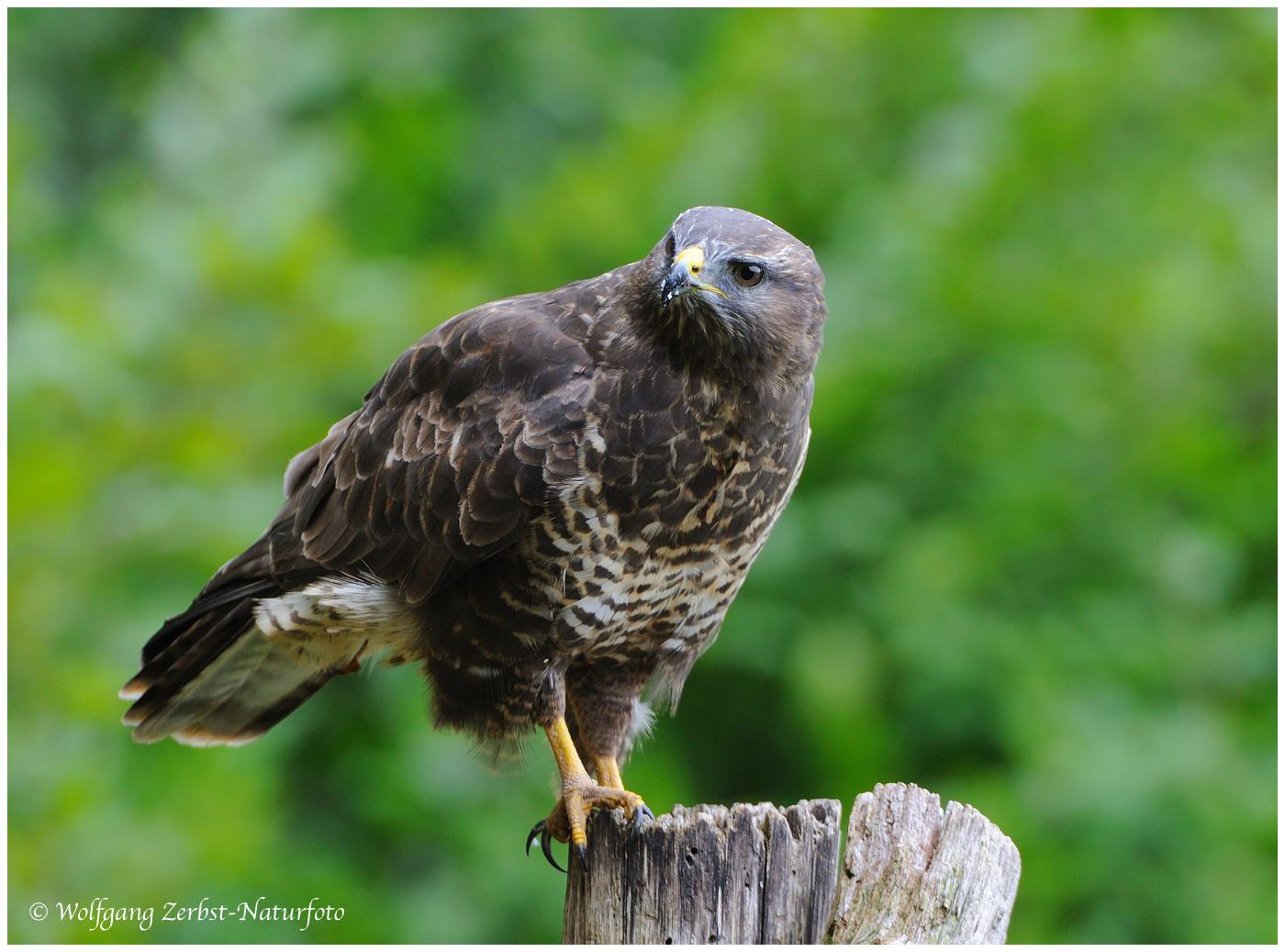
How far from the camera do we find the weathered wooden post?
2.87 m

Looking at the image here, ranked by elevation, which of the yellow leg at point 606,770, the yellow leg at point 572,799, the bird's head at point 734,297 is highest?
the bird's head at point 734,297

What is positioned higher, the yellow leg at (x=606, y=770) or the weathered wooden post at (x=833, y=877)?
the weathered wooden post at (x=833, y=877)

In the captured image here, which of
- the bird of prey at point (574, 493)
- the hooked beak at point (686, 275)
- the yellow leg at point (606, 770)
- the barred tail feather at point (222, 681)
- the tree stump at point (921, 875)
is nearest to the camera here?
the tree stump at point (921, 875)

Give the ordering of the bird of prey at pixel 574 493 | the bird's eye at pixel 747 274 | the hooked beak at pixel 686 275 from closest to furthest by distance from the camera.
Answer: the hooked beak at pixel 686 275 → the bird's eye at pixel 747 274 → the bird of prey at pixel 574 493

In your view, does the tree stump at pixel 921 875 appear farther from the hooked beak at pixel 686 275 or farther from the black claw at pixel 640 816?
Result: the hooked beak at pixel 686 275

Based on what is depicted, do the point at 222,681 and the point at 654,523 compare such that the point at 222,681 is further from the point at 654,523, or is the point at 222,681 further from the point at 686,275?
the point at 686,275

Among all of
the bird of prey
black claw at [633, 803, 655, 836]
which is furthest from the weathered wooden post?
the bird of prey

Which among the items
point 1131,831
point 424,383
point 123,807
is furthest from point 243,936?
point 1131,831

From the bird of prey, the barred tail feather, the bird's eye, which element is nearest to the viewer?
the bird's eye

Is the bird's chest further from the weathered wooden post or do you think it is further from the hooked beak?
the weathered wooden post

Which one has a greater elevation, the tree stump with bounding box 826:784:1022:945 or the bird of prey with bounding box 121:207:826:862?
the bird of prey with bounding box 121:207:826:862

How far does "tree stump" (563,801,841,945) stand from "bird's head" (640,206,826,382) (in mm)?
981

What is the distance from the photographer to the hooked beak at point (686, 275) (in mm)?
3008

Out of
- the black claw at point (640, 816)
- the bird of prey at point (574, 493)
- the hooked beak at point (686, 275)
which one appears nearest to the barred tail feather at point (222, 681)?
the bird of prey at point (574, 493)
